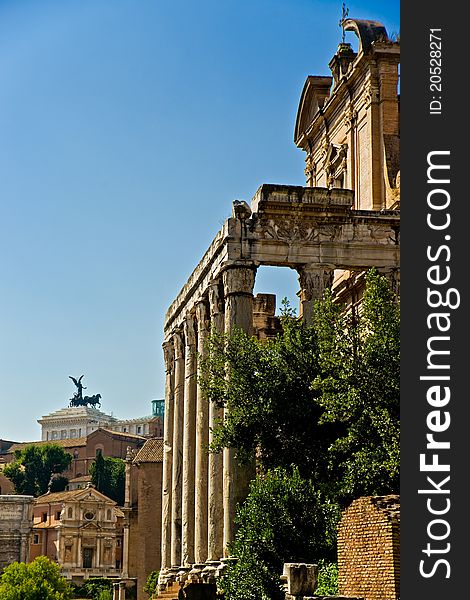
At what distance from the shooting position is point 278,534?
17609mm

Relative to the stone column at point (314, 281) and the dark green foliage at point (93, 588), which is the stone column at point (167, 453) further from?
the dark green foliage at point (93, 588)

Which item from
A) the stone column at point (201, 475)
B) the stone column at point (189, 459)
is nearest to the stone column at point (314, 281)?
the stone column at point (201, 475)

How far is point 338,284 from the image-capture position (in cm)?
2891

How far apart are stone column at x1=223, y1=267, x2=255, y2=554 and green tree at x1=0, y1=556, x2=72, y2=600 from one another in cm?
4199

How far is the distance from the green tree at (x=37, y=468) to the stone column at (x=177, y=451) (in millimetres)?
79238

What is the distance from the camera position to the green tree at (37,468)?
10700cm

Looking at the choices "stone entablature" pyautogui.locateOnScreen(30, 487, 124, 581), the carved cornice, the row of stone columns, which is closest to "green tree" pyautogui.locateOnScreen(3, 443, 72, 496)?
"stone entablature" pyautogui.locateOnScreen(30, 487, 124, 581)

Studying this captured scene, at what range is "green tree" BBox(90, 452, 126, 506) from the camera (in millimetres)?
103500

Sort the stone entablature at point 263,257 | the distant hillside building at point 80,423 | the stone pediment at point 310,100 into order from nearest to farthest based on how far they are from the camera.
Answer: the stone entablature at point 263,257
the stone pediment at point 310,100
the distant hillside building at point 80,423

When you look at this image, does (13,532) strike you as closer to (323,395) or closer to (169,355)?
(169,355)

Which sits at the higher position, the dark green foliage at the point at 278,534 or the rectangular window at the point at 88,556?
the rectangular window at the point at 88,556

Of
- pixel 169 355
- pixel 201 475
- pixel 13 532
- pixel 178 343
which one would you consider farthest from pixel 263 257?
pixel 13 532

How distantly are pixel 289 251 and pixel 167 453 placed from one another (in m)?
9.75

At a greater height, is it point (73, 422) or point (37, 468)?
point (73, 422)
